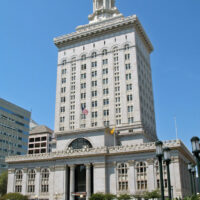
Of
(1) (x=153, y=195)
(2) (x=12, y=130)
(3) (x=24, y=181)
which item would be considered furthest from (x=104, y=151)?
(2) (x=12, y=130)

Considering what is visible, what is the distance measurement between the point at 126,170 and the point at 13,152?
85.2 m

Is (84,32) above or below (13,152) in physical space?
above

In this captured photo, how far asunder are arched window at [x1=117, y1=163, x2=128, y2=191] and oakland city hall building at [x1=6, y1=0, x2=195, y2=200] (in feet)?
0.78

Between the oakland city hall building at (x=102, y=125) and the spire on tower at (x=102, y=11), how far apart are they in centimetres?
42

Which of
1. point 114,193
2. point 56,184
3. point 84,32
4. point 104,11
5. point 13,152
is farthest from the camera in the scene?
point 13,152

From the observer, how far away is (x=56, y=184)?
7331cm

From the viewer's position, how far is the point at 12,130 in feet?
453

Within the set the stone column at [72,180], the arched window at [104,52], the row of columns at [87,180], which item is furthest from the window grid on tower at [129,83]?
the stone column at [72,180]

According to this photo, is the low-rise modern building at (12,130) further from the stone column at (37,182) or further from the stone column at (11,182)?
the stone column at (37,182)

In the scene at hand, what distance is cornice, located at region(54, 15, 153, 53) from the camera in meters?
95.6

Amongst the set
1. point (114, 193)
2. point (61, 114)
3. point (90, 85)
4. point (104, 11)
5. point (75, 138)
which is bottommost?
point (114, 193)

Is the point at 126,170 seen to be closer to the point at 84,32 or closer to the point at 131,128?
the point at 131,128

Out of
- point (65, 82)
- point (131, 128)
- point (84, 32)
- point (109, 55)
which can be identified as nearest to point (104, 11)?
point (84, 32)

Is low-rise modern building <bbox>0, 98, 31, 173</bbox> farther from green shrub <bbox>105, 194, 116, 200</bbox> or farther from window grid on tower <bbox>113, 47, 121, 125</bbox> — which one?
green shrub <bbox>105, 194, 116, 200</bbox>
